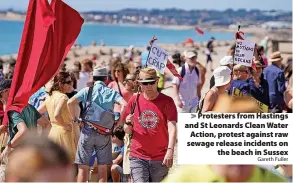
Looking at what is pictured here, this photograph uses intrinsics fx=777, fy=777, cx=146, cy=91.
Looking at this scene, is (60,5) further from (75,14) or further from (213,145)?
(213,145)

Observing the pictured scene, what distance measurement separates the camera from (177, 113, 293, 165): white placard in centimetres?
441

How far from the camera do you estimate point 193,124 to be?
4902 mm

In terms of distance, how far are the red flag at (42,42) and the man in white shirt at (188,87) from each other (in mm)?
2867

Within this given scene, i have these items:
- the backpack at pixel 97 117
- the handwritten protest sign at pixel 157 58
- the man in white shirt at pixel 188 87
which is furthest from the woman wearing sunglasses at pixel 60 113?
the man in white shirt at pixel 188 87

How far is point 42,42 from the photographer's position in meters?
8.04

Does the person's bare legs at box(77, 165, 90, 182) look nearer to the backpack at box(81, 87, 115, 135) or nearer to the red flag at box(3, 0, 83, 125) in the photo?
the backpack at box(81, 87, 115, 135)

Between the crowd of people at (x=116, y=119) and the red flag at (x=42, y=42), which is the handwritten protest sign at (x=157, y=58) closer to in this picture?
the crowd of people at (x=116, y=119)

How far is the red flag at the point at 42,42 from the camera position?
7742 millimetres

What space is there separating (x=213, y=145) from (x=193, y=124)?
1.02 ft

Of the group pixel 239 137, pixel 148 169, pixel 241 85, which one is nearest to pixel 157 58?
pixel 241 85

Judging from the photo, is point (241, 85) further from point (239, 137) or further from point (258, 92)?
point (239, 137)

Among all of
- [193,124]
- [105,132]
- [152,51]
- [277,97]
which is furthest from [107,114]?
[277,97]

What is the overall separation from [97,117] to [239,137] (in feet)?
11.6

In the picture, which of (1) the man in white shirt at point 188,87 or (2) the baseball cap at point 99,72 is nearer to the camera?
(2) the baseball cap at point 99,72
